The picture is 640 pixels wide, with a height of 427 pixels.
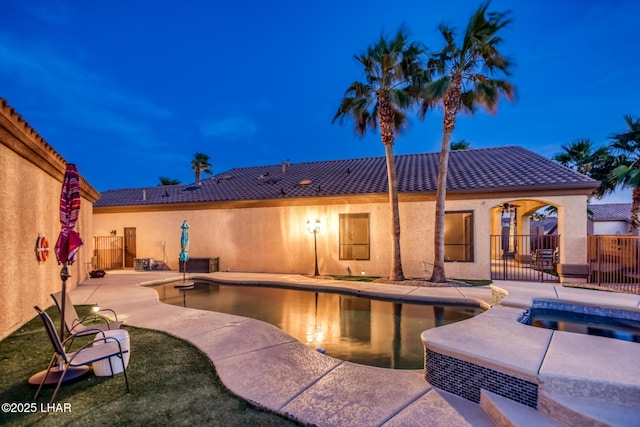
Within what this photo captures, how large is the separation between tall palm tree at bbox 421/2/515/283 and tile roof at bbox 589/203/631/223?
68.7 ft

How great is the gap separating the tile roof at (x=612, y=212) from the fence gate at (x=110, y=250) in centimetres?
3356

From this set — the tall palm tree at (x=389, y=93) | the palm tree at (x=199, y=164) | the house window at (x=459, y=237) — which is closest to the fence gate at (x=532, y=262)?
the house window at (x=459, y=237)

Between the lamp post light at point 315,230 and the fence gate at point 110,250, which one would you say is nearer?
the lamp post light at point 315,230

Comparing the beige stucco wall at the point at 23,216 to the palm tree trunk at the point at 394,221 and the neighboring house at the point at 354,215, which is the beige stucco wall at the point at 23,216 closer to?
the neighboring house at the point at 354,215

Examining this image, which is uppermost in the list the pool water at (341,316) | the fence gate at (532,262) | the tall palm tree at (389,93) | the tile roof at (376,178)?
the tall palm tree at (389,93)

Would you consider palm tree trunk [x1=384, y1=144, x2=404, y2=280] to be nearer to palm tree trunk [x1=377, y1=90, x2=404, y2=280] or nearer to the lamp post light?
palm tree trunk [x1=377, y1=90, x2=404, y2=280]

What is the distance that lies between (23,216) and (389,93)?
1129cm

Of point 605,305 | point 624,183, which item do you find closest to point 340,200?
point 605,305

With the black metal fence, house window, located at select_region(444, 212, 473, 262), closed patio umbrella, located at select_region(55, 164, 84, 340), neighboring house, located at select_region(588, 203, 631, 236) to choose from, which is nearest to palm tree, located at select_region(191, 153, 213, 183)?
house window, located at select_region(444, 212, 473, 262)

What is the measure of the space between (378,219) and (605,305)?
8611 millimetres

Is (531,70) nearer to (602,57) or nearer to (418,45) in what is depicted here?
(602,57)

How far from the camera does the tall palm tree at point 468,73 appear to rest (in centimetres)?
1064

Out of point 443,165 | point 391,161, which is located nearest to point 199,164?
point 391,161

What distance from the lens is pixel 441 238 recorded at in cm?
1203
